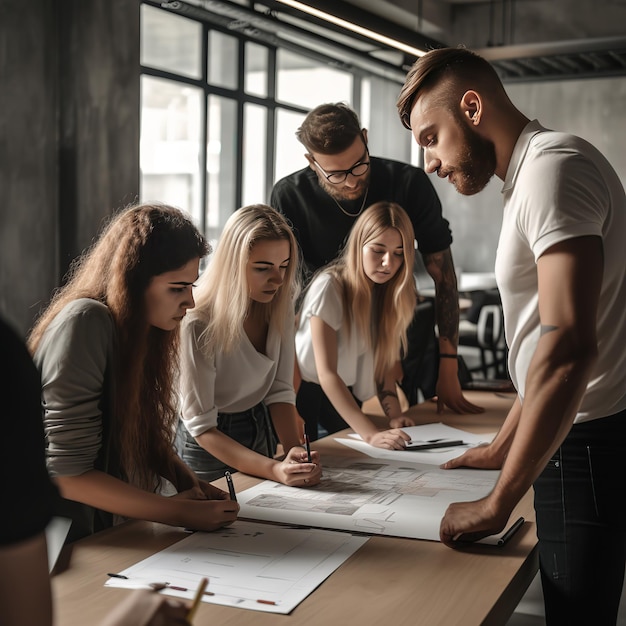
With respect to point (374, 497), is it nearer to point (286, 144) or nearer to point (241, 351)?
point (241, 351)

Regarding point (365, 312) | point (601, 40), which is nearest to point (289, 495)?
point (365, 312)

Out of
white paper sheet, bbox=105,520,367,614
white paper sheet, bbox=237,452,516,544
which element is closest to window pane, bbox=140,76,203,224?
white paper sheet, bbox=237,452,516,544

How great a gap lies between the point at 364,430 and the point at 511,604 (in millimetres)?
1099

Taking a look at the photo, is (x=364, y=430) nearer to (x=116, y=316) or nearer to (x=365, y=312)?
(x=365, y=312)

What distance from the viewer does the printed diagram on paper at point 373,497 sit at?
1.60 metres

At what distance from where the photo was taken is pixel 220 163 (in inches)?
281

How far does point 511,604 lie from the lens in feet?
4.42

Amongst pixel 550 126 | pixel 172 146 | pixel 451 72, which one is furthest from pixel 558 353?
pixel 550 126

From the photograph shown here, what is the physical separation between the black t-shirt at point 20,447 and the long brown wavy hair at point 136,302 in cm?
103

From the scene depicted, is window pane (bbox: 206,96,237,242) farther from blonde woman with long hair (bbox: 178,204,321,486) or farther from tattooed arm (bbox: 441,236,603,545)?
tattooed arm (bbox: 441,236,603,545)

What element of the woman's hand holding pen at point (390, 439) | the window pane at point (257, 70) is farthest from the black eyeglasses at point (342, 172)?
the window pane at point (257, 70)

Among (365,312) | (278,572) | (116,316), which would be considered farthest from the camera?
(365,312)

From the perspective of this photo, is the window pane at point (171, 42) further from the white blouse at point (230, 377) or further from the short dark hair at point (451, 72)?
the short dark hair at point (451, 72)

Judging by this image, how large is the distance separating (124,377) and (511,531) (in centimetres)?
81
